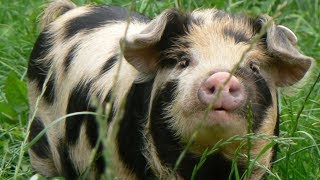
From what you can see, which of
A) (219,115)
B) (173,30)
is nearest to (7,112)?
(173,30)

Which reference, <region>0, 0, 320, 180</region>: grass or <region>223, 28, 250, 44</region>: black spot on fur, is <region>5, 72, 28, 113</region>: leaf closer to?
<region>0, 0, 320, 180</region>: grass

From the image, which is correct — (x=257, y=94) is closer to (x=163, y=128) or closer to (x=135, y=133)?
(x=163, y=128)

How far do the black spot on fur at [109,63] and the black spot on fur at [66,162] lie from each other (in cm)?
53

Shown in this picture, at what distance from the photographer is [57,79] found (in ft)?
19.9

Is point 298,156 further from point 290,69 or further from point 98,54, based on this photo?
point 98,54

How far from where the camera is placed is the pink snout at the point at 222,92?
4582 millimetres

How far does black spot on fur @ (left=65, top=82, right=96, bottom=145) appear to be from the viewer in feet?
18.7

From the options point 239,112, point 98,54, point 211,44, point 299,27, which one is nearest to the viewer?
point 239,112

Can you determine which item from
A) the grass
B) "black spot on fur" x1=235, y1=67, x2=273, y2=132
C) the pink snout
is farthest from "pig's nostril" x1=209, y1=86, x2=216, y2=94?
the grass

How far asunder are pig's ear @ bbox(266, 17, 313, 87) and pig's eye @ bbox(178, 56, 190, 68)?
41cm

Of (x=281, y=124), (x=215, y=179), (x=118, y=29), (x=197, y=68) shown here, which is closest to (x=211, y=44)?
(x=197, y=68)

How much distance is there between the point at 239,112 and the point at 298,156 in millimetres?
1363

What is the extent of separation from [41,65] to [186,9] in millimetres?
1662

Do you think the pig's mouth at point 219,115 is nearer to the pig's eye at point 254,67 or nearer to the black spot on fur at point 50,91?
the pig's eye at point 254,67
